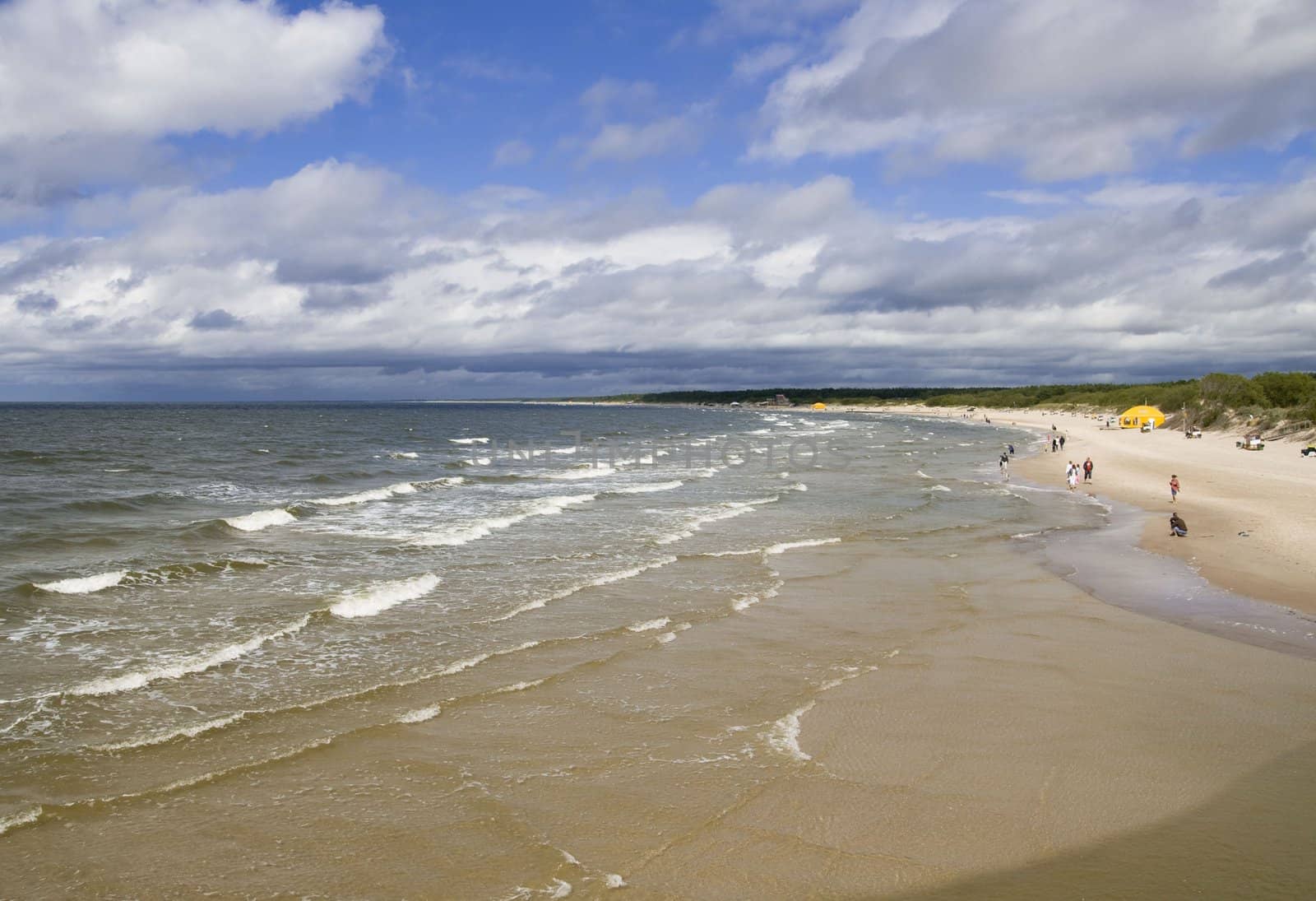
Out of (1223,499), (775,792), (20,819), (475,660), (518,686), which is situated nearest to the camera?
(20,819)

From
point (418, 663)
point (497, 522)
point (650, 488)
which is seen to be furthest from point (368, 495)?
point (418, 663)

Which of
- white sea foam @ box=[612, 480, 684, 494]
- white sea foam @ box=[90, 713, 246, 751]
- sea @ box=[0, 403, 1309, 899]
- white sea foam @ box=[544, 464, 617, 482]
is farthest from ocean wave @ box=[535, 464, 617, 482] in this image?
white sea foam @ box=[90, 713, 246, 751]

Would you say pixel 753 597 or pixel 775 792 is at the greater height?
pixel 775 792

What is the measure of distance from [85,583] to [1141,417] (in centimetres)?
8785

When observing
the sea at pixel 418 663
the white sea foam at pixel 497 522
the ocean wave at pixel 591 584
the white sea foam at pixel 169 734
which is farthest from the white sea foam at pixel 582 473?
the white sea foam at pixel 169 734

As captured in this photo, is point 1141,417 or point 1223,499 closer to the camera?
point 1223,499

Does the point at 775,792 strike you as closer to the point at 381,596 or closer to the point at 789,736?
the point at 789,736

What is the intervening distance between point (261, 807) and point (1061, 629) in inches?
443

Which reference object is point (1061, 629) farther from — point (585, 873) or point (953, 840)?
point (585, 873)

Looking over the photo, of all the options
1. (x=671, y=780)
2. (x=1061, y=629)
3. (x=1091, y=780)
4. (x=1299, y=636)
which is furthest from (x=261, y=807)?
(x=1299, y=636)

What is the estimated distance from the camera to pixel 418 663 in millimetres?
11133

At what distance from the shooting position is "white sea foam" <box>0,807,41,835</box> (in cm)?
676

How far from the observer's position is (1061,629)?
42.5 ft

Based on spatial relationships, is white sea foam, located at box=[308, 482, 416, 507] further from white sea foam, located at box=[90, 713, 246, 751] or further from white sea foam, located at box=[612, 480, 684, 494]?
white sea foam, located at box=[90, 713, 246, 751]
